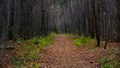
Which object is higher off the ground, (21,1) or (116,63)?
(21,1)

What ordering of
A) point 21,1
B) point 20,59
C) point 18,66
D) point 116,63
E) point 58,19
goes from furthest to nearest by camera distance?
point 58,19, point 21,1, point 20,59, point 18,66, point 116,63

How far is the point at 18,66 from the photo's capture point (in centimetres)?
984

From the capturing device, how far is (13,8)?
19.4 meters

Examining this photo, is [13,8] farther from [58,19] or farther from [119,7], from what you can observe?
[58,19]

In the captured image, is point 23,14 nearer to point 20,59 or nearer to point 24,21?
point 24,21

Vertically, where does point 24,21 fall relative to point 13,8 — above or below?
below

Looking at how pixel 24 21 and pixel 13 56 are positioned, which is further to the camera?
pixel 24 21

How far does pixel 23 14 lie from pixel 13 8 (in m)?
3.02

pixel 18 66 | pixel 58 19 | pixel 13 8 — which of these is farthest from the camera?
pixel 58 19

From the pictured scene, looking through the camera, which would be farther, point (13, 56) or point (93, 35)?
point (93, 35)

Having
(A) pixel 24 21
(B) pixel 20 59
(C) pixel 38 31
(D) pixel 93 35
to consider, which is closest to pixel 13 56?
(B) pixel 20 59

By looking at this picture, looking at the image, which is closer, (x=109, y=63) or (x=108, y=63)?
(x=109, y=63)

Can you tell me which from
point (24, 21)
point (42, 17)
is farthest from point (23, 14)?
point (42, 17)

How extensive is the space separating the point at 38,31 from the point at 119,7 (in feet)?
71.5
